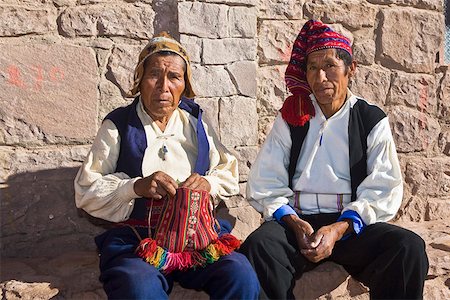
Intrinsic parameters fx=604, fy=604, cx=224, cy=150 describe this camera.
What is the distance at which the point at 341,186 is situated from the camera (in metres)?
3.01

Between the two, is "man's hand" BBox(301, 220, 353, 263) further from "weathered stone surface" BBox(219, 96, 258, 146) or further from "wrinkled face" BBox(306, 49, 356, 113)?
"weathered stone surface" BBox(219, 96, 258, 146)

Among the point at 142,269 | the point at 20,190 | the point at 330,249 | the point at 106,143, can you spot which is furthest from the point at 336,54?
the point at 20,190

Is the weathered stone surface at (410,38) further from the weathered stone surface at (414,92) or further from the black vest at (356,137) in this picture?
the black vest at (356,137)

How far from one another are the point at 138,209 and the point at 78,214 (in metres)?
0.78

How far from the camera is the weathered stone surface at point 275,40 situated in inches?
150

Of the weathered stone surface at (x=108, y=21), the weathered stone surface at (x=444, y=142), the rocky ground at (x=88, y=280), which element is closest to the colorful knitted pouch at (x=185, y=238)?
the rocky ground at (x=88, y=280)

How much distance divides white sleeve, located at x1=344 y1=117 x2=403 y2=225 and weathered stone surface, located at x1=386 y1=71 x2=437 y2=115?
114 cm

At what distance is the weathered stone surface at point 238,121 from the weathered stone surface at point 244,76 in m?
0.05

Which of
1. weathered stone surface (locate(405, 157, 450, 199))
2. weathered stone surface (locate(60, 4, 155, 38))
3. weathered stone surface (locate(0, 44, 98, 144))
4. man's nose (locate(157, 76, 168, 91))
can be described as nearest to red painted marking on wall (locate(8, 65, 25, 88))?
weathered stone surface (locate(0, 44, 98, 144))

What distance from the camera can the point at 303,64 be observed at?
317cm

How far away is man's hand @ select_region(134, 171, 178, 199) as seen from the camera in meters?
2.71

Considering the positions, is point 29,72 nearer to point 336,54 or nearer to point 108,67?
point 108,67

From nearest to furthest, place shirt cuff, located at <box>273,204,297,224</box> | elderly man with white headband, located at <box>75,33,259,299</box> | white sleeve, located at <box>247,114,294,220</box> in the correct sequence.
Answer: elderly man with white headband, located at <box>75,33,259,299</box> → shirt cuff, located at <box>273,204,297,224</box> → white sleeve, located at <box>247,114,294,220</box>

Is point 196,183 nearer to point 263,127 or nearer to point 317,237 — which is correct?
point 317,237
